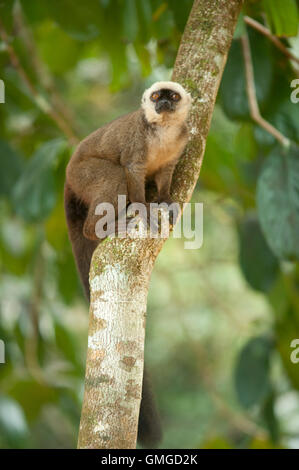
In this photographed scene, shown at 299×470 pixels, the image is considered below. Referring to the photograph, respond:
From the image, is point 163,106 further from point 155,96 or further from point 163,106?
point 155,96

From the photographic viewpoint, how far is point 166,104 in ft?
9.44

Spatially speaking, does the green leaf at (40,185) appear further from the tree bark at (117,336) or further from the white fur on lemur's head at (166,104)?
the tree bark at (117,336)

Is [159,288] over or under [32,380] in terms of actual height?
over

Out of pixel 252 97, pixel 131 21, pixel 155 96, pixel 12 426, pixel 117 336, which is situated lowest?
pixel 117 336

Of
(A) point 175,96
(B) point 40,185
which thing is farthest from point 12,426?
(A) point 175,96

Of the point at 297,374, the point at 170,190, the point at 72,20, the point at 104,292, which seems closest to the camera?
the point at 104,292

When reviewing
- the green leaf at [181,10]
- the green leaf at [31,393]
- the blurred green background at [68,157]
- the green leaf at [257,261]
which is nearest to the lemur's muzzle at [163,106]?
the blurred green background at [68,157]

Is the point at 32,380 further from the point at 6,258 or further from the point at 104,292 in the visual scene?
the point at 104,292

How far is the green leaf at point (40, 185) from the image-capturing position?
13.6ft

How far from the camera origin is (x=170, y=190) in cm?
257

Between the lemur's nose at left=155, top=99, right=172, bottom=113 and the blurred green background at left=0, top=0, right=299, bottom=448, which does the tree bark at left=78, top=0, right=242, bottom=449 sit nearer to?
the lemur's nose at left=155, top=99, right=172, bottom=113

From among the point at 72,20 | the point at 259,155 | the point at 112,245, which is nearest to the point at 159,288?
the point at 259,155

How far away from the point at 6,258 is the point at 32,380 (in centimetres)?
140

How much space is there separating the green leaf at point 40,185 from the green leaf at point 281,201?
144 centimetres
